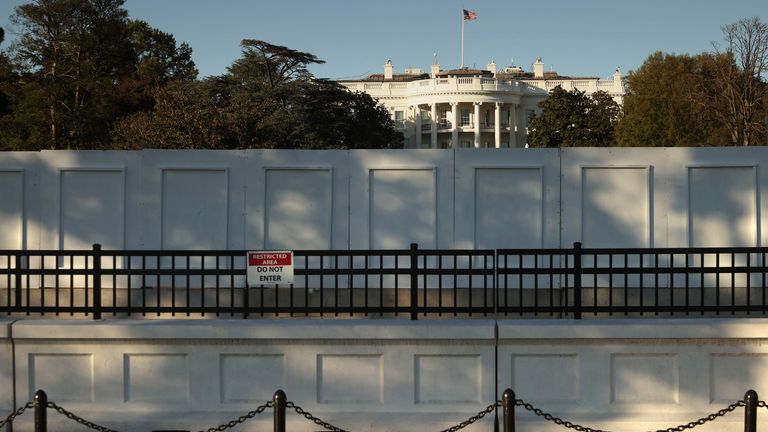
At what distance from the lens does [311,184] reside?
46.3 ft

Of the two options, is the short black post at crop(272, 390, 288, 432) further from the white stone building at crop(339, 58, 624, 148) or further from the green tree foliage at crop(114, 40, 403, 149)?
Result: the white stone building at crop(339, 58, 624, 148)

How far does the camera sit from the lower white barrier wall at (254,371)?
809cm

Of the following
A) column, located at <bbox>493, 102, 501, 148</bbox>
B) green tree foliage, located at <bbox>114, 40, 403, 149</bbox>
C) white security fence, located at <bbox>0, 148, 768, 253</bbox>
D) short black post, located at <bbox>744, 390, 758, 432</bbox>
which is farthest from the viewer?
column, located at <bbox>493, 102, 501, 148</bbox>

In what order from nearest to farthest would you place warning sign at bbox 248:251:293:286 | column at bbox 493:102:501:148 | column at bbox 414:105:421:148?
warning sign at bbox 248:251:293:286
column at bbox 493:102:501:148
column at bbox 414:105:421:148

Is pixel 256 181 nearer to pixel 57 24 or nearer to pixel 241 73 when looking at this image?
pixel 57 24

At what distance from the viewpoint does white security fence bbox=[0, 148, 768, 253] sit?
13742mm

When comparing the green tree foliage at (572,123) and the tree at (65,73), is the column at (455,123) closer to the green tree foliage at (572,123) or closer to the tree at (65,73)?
the green tree foliage at (572,123)

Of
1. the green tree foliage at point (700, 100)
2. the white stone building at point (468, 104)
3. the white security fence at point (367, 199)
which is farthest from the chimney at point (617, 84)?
the white security fence at point (367, 199)

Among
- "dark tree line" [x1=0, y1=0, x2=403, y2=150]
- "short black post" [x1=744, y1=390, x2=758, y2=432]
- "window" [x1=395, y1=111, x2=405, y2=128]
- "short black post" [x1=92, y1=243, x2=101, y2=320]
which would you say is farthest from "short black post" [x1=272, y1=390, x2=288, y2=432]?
"window" [x1=395, y1=111, x2=405, y2=128]

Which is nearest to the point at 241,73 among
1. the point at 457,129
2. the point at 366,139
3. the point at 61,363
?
the point at 366,139

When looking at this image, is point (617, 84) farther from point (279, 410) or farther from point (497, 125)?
point (279, 410)

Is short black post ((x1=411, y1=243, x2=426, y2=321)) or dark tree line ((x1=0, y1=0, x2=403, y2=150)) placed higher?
dark tree line ((x1=0, y1=0, x2=403, y2=150))

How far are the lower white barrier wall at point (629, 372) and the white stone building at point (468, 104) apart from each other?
103483 mm

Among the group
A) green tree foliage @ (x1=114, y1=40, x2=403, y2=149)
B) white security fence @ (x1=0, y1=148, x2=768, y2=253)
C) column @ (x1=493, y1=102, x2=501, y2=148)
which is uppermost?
column @ (x1=493, y1=102, x2=501, y2=148)
